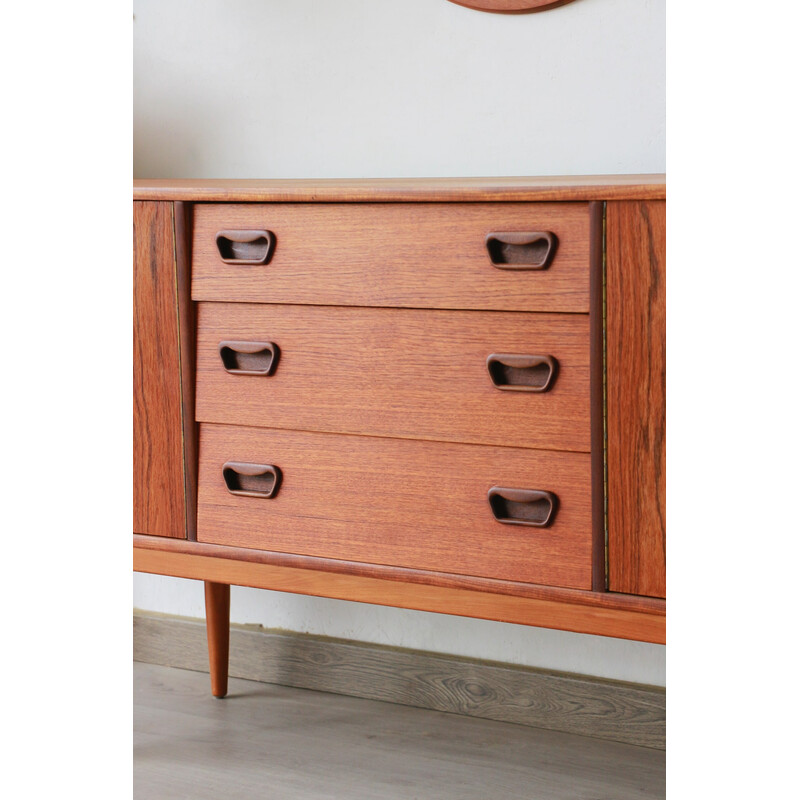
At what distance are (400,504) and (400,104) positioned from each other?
876mm

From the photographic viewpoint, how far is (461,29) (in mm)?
1747

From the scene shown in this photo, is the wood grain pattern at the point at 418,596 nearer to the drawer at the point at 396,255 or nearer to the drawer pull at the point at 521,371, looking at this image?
the drawer pull at the point at 521,371

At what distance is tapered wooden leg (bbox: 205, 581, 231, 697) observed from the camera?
187 cm

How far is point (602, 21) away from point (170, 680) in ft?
5.09

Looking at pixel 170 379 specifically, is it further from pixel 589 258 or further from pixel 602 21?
pixel 602 21

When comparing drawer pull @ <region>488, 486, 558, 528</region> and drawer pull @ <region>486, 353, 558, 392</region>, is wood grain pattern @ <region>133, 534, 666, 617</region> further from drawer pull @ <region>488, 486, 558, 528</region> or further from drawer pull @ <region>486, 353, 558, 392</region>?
drawer pull @ <region>486, 353, 558, 392</region>

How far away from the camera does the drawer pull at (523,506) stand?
1.21 m

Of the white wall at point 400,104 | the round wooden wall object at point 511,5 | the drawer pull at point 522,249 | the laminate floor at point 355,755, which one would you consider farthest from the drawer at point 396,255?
the laminate floor at point 355,755

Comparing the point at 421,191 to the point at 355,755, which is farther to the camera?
the point at 355,755

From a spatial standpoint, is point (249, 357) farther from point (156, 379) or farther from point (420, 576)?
point (420, 576)

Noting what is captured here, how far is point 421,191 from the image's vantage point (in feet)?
4.06

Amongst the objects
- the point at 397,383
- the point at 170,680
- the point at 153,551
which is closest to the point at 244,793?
the point at 153,551

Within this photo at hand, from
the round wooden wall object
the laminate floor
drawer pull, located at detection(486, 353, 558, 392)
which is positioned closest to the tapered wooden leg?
the laminate floor

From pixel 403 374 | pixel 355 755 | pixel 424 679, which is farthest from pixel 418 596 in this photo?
pixel 424 679
